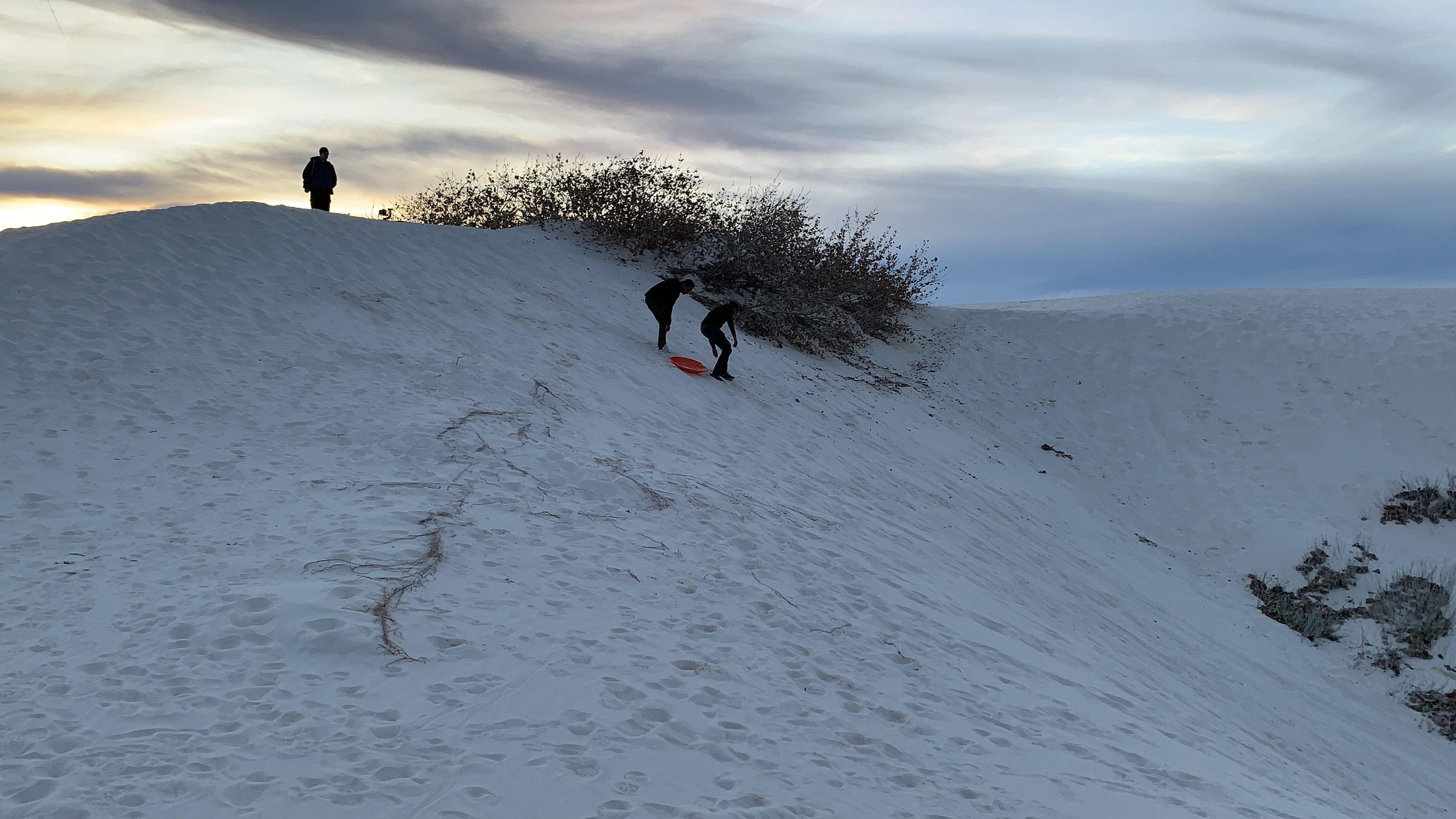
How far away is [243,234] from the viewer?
1379 cm

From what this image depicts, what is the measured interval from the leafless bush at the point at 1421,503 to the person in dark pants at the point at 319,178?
2037 cm

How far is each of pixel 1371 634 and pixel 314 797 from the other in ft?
44.4

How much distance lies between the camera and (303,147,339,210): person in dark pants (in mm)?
17453

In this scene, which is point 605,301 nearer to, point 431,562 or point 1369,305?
point 431,562

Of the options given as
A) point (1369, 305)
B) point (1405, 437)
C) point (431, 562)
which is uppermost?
point (1369, 305)

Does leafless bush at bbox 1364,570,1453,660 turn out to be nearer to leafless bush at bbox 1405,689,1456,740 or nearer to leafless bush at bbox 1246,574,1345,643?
leafless bush at bbox 1246,574,1345,643

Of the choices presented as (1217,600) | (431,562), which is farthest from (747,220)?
(431,562)

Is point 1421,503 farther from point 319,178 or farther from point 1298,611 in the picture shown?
point 319,178

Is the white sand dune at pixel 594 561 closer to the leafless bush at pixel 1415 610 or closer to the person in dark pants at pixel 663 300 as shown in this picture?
the person in dark pants at pixel 663 300

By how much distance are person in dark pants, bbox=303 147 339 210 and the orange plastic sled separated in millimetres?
8528

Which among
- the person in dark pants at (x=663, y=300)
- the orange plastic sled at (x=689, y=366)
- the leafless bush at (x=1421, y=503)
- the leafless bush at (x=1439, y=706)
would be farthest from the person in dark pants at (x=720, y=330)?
the leafless bush at (x=1421, y=503)

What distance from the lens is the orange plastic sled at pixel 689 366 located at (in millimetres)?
14266

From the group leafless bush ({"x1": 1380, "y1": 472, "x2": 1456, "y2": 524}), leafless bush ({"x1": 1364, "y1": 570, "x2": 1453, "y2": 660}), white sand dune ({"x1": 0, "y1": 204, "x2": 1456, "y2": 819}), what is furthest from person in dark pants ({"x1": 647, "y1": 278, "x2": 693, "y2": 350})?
leafless bush ({"x1": 1380, "y1": 472, "x2": 1456, "y2": 524})

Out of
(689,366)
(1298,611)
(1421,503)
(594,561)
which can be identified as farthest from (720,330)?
(1421,503)
